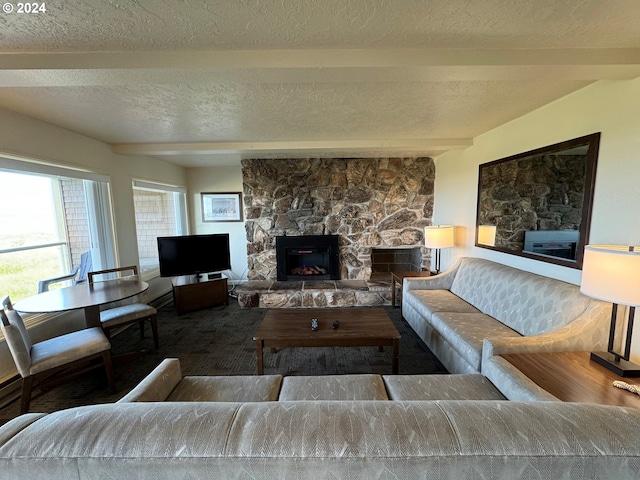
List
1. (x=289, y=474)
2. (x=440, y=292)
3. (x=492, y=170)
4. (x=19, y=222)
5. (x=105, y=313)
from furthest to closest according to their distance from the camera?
1. (x=440, y=292)
2. (x=492, y=170)
3. (x=105, y=313)
4. (x=19, y=222)
5. (x=289, y=474)

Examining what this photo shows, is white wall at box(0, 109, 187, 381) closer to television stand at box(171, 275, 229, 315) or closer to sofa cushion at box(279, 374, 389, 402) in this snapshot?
television stand at box(171, 275, 229, 315)

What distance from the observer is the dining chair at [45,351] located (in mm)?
1762

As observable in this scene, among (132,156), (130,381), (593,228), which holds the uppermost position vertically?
(132,156)

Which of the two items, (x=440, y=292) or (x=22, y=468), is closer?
(x=22, y=468)

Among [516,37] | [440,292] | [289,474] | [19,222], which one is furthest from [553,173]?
[19,222]

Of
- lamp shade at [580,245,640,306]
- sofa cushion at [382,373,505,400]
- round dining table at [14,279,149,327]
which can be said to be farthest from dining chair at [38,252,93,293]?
lamp shade at [580,245,640,306]

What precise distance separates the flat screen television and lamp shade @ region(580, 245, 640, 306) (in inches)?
160

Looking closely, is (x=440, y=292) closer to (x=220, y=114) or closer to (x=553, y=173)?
(x=553, y=173)

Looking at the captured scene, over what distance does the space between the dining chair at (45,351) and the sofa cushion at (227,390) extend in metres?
1.04

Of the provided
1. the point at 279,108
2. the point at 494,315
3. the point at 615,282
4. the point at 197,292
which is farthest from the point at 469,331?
the point at 197,292

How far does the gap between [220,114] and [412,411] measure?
2525 mm

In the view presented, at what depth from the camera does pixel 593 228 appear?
74.7 inches

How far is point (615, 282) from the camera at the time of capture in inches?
53.2

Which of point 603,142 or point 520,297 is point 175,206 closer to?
point 520,297
